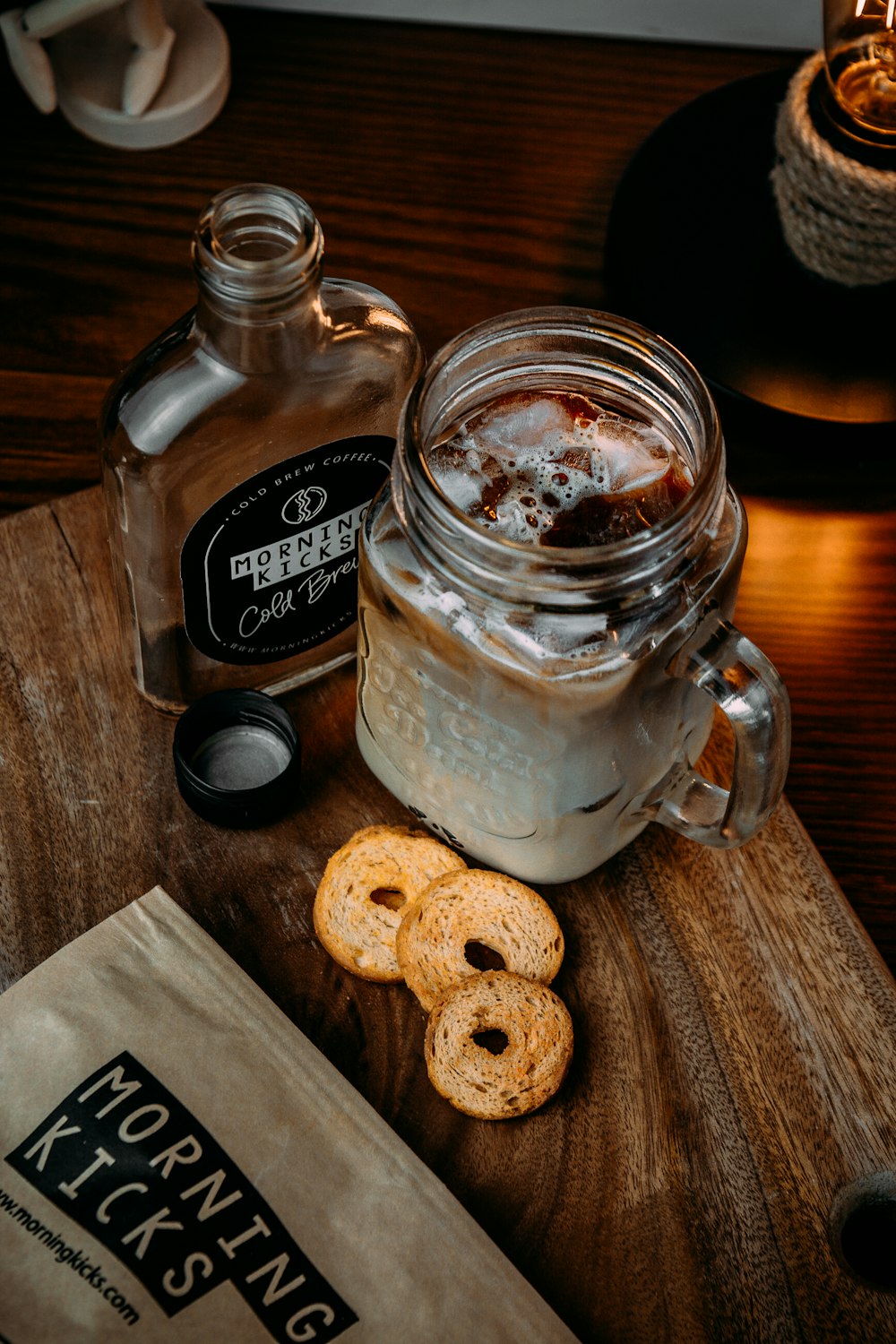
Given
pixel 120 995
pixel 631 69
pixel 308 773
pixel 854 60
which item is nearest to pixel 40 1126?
pixel 120 995

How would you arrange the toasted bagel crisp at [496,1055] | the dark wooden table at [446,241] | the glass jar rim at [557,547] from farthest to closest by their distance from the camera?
the dark wooden table at [446,241] < the toasted bagel crisp at [496,1055] < the glass jar rim at [557,547]

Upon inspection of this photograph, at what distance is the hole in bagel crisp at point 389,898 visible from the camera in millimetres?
871

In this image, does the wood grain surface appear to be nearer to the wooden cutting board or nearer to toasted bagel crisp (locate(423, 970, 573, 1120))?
the wooden cutting board

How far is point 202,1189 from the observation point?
2.38 ft

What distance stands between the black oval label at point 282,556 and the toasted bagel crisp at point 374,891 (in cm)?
16

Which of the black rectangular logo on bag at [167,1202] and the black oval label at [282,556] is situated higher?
the black oval label at [282,556]

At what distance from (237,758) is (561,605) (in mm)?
320

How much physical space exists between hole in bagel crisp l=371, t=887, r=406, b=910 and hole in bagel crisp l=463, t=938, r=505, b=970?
5cm

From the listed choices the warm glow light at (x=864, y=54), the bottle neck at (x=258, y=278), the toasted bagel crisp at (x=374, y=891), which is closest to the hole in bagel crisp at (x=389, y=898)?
the toasted bagel crisp at (x=374, y=891)

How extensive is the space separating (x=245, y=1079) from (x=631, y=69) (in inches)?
44.3

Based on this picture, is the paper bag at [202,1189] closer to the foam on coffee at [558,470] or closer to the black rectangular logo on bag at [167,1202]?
the black rectangular logo on bag at [167,1202]

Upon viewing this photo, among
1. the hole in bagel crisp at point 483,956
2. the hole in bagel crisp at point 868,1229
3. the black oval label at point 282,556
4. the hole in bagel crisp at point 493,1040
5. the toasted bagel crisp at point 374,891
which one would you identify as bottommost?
the hole in bagel crisp at point 868,1229

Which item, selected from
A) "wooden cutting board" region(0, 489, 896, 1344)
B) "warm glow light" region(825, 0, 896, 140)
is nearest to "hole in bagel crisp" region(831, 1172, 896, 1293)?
"wooden cutting board" region(0, 489, 896, 1344)

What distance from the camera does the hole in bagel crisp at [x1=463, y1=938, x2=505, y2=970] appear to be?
0.85 m
